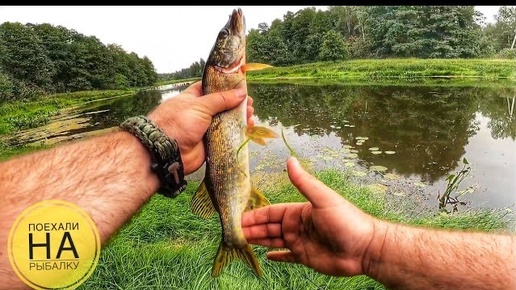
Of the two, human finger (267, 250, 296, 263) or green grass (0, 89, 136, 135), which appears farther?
green grass (0, 89, 136, 135)

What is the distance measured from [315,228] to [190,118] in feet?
1.75

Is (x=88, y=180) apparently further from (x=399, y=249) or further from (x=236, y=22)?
(x=399, y=249)

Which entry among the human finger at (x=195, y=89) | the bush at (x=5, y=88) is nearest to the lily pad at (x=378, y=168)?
the human finger at (x=195, y=89)

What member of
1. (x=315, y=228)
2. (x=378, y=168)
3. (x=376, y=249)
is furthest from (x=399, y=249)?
(x=378, y=168)

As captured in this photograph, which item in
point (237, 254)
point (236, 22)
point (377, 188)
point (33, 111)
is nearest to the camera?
point (236, 22)

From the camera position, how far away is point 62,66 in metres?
1.59

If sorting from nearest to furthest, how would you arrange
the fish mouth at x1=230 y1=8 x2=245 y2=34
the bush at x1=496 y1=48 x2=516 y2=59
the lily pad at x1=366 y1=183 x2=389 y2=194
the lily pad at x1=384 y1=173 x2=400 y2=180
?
the fish mouth at x1=230 y1=8 x2=245 y2=34
the bush at x1=496 y1=48 x2=516 y2=59
the lily pad at x1=366 y1=183 x2=389 y2=194
the lily pad at x1=384 y1=173 x2=400 y2=180

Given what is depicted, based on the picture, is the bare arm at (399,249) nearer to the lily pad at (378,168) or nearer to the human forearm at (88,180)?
the human forearm at (88,180)

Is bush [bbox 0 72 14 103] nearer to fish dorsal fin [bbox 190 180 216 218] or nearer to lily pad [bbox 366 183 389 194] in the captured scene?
fish dorsal fin [bbox 190 180 216 218]

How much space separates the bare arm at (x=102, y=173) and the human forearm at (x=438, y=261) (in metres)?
0.62

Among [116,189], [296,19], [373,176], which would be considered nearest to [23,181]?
[116,189]

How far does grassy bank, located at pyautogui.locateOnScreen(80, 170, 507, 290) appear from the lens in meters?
1.70

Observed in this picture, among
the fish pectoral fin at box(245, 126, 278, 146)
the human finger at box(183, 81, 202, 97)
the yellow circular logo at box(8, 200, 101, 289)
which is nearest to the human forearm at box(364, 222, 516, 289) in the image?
the fish pectoral fin at box(245, 126, 278, 146)

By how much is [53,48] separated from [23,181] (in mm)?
620
